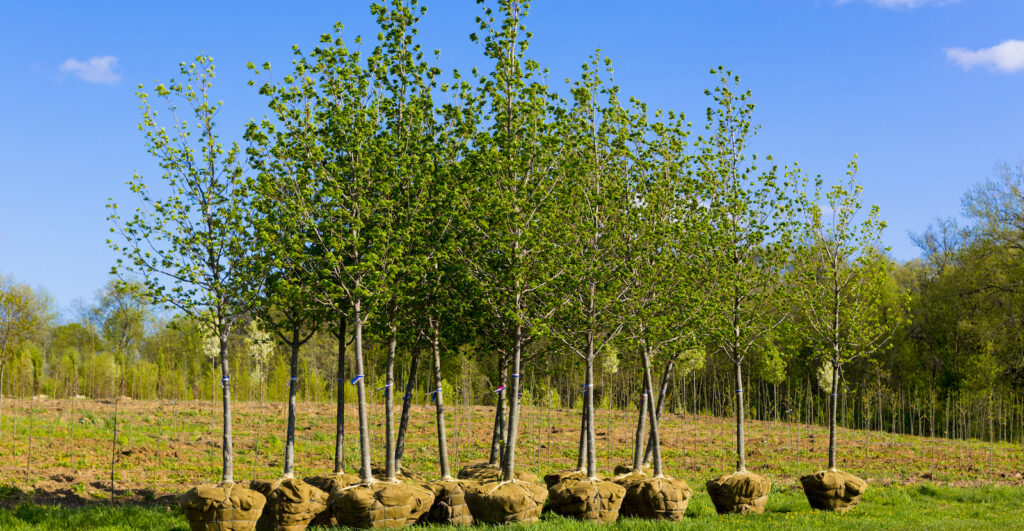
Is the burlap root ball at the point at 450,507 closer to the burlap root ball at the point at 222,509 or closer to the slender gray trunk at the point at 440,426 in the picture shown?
the slender gray trunk at the point at 440,426

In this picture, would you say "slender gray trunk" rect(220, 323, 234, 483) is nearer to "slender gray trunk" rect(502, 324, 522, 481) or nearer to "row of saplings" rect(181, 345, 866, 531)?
"row of saplings" rect(181, 345, 866, 531)

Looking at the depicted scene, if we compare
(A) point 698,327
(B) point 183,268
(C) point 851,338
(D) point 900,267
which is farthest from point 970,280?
(B) point 183,268

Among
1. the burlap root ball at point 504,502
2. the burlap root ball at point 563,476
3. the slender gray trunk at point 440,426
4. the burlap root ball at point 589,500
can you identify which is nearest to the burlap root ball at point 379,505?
the burlap root ball at point 504,502

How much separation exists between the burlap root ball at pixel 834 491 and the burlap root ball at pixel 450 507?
658 centimetres

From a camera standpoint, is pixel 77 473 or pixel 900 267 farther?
pixel 900 267

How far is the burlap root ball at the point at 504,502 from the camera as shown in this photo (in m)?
11.5

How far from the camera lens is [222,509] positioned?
437 inches

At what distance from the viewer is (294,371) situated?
513 inches

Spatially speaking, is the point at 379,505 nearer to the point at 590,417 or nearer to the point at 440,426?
the point at 440,426

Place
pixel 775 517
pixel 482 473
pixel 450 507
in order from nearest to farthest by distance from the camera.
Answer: pixel 450 507 < pixel 775 517 < pixel 482 473

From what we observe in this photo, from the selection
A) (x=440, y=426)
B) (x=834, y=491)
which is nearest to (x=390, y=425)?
(x=440, y=426)

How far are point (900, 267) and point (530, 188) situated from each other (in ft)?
163

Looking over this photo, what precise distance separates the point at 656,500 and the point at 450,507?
3237mm

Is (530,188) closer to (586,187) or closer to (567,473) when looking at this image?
(586,187)
